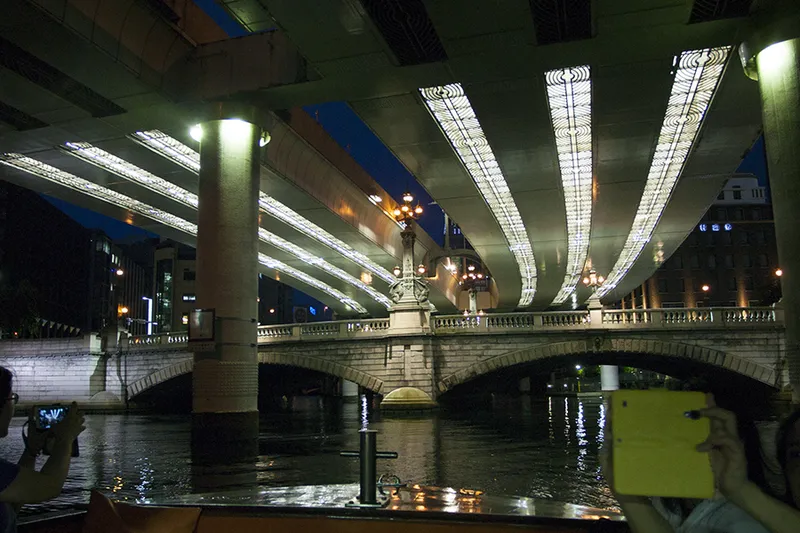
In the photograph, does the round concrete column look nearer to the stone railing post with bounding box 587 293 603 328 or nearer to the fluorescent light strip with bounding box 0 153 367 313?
the stone railing post with bounding box 587 293 603 328

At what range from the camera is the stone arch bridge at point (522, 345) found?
27625 mm

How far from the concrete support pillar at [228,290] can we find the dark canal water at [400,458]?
0.78 metres

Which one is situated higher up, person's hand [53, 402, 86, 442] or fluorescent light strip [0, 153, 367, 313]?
fluorescent light strip [0, 153, 367, 313]

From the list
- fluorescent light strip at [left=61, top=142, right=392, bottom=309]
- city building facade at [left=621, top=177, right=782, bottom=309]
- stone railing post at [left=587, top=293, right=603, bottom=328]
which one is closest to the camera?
fluorescent light strip at [left=61, top=142, right=392, bottom=309]

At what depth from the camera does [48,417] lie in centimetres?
286

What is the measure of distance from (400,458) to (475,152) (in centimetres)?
1093

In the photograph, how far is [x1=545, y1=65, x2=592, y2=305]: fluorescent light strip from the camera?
1644cm

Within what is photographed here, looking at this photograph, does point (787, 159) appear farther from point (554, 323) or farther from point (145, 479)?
point (554, 323)

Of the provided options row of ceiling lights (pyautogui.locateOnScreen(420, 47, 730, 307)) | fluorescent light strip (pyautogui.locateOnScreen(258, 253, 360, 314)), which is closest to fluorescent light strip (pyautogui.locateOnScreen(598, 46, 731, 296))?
row of ceiling lights (pyautogui.locateOnScreen(420, 47, 730, 307))

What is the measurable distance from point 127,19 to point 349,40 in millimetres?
4423

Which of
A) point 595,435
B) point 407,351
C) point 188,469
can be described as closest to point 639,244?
point 407,351

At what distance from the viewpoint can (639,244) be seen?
37.8 m

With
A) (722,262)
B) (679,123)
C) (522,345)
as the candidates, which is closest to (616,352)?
(522,345)

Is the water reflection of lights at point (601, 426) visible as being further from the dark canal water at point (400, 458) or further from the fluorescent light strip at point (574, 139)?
the fluorescent light strip at point (574, 139)
